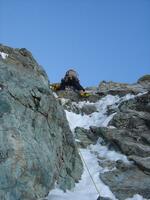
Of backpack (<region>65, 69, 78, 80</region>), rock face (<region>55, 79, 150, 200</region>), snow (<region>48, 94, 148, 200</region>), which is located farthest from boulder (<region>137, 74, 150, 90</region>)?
snow (<region>48, 94, 148, 200</region>)

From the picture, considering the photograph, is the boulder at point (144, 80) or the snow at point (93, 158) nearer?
the snow at point (93, 158)

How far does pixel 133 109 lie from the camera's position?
18078mm

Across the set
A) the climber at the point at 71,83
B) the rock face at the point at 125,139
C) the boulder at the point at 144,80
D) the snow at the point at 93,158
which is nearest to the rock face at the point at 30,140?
the snow at the point at 93,158

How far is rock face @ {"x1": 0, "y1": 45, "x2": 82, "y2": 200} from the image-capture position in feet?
37.3

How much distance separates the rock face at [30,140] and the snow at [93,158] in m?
0.31

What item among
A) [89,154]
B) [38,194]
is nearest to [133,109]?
[89,154]

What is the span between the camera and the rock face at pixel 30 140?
11.4 metres

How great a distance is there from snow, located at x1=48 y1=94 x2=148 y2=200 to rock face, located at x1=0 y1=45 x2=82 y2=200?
31 cm

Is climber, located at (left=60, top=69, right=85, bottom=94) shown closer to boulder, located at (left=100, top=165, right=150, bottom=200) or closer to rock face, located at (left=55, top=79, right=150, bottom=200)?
rock face, located at (left=55, top=79, right=150, bottom=200)

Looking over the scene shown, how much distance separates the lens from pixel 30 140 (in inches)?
489

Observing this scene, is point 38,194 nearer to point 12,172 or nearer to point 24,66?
point 12,172

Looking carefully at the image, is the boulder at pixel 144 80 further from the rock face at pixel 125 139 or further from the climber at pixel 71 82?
the climber at pixel 71 82

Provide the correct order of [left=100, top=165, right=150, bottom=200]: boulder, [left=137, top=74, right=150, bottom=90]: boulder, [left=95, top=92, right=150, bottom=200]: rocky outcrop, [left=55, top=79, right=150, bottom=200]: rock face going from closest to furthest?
1. [left=100, top=165, right=150, bottom=200]: boulder
2. [left=95, top=92, right=150, bottom=200]: rocky outcrop
3. [left=55, top=79, right=150, bottom=200]: rock face
4. [left=137, top=74, right=150, bottom=90]: boulder

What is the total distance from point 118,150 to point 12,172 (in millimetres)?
5180
